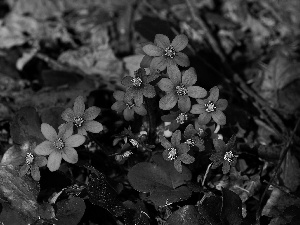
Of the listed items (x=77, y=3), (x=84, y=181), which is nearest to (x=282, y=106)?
(x=84, y=181)

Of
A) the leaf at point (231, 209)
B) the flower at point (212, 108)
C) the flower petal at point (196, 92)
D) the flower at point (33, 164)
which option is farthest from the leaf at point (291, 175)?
the flower at point (33, 164)

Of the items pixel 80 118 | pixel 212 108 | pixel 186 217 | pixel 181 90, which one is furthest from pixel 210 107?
pixel 80 118

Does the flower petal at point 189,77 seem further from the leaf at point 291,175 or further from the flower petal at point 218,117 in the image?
A: the leaf at point 291,175

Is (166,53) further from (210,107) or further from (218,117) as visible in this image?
(218,117)

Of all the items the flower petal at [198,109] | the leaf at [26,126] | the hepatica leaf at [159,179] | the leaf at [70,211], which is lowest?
the leaf at [70,211]

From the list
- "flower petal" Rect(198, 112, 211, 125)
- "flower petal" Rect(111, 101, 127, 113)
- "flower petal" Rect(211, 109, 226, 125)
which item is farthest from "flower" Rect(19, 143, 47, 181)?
"flower petal" Rect(211, 109, 226, 125)

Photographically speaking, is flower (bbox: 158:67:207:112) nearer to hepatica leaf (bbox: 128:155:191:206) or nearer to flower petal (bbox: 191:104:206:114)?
flower petal (bbox: 191:104:206:114)
